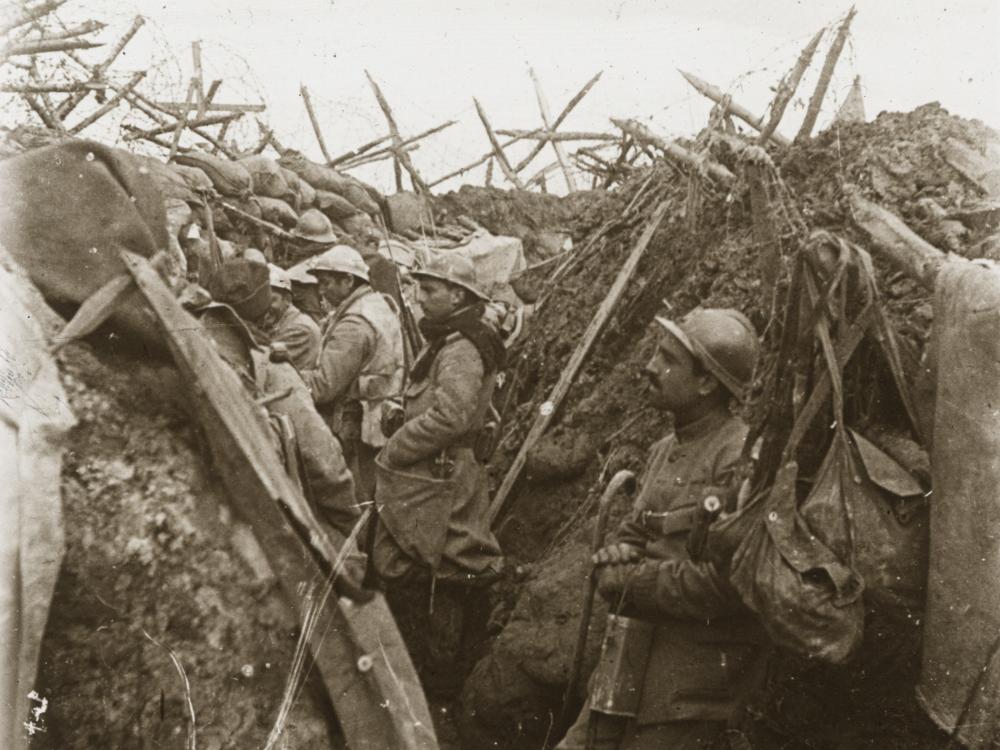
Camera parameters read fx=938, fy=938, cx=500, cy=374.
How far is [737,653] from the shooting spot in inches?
132

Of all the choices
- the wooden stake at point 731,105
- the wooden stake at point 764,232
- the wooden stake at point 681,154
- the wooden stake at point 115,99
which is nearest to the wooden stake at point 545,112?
the wooden stake at point 731,105


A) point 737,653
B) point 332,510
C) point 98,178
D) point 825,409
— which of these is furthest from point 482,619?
point 98,178

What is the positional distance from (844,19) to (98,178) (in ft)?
15.9

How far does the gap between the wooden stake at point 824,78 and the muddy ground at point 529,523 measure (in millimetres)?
327

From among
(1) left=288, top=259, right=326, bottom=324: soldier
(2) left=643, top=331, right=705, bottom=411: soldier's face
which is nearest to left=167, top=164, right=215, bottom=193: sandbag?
(1) left=288, top=259, right=326, bottom=324: soldier

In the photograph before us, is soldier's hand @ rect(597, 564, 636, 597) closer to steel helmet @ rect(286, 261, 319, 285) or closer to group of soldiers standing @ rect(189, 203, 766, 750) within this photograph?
group of soldiers standing @ rect(189, 203, 766, 750)

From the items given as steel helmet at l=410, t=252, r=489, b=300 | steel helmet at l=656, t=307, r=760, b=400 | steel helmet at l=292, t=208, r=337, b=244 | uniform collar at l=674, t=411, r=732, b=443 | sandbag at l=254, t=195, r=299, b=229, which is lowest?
steel helmet at l=292, t=208, r=337, b=244

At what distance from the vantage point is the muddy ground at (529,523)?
1675mm

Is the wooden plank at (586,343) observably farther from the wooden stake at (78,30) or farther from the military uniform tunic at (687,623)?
the wooden stake at (78,30)

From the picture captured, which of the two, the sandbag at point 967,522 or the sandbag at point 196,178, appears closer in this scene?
the sandbag at point 967,522

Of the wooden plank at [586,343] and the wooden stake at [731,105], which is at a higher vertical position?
the wooden stake at [731,105]

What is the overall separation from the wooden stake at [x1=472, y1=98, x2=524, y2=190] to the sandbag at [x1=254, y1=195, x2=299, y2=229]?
→ 646 centimetres

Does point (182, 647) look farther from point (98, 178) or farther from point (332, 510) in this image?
point (332, 510)

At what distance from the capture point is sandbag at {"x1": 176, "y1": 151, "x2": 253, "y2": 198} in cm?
936
